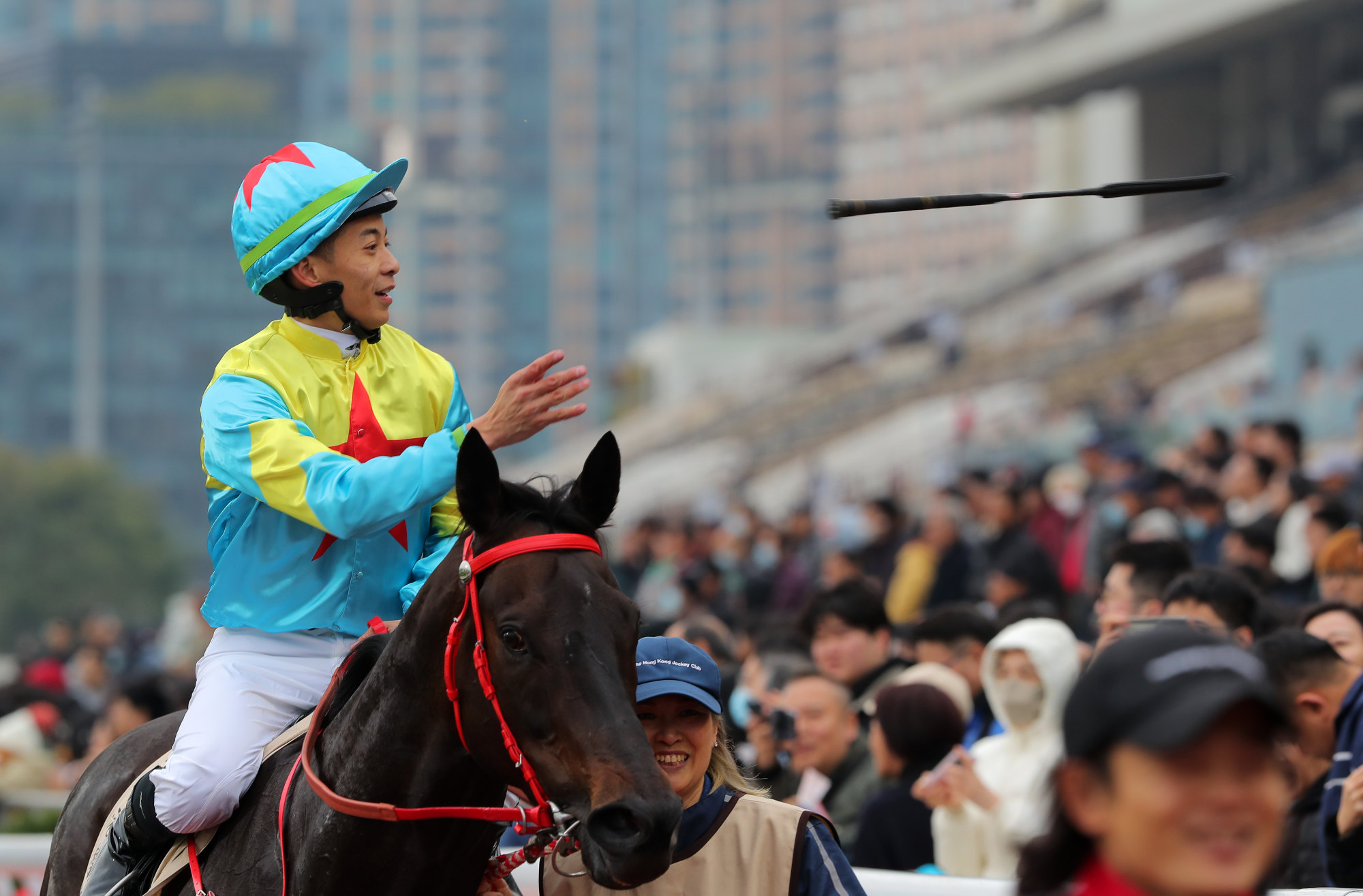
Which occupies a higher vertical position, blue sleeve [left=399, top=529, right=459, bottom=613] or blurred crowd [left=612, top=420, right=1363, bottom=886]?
blue sleeve [left=399, top=529, right=459, bottom=613]

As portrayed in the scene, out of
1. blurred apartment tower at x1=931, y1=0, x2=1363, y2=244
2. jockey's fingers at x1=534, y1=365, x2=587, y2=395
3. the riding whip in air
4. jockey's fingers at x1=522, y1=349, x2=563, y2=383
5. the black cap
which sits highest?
blurred apartment tower at x1=931, y1=0, x2=1363, y2=244

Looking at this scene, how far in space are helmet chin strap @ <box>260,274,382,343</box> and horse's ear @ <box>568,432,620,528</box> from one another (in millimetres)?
755

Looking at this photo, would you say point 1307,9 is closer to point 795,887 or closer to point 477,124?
point 795,887

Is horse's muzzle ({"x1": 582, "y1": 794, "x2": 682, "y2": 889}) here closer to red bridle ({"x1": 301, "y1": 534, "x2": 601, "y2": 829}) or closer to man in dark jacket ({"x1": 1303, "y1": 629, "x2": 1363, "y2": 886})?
red bridle ({"x1": 301, "y1": 534, "x2": 601, "y2": 829})

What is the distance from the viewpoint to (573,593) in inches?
113

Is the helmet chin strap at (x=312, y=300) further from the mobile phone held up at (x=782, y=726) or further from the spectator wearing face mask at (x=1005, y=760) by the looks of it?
the mobile phone held up at (x=782, y=726)

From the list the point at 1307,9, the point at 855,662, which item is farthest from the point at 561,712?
the point at 1307,9

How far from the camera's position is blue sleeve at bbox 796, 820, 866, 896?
10.1 ft

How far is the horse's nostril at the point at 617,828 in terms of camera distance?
8.52 ft

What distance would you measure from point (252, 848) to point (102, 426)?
3633 inches

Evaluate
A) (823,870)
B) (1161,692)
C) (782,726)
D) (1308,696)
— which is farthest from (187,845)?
(1308,696)

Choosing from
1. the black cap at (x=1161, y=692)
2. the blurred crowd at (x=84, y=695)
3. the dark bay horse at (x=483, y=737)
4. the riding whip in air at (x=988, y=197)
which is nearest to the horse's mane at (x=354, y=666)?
the dark bay horse at (x=483, y=737)

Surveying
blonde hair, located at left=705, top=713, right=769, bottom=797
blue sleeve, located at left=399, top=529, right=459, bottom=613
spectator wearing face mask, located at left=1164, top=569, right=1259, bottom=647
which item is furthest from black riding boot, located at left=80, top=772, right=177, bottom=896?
spectator wearing face mask, located at left=1164, top=569, right=1259, bottom=647

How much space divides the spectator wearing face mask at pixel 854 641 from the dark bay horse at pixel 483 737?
3.74 meters
